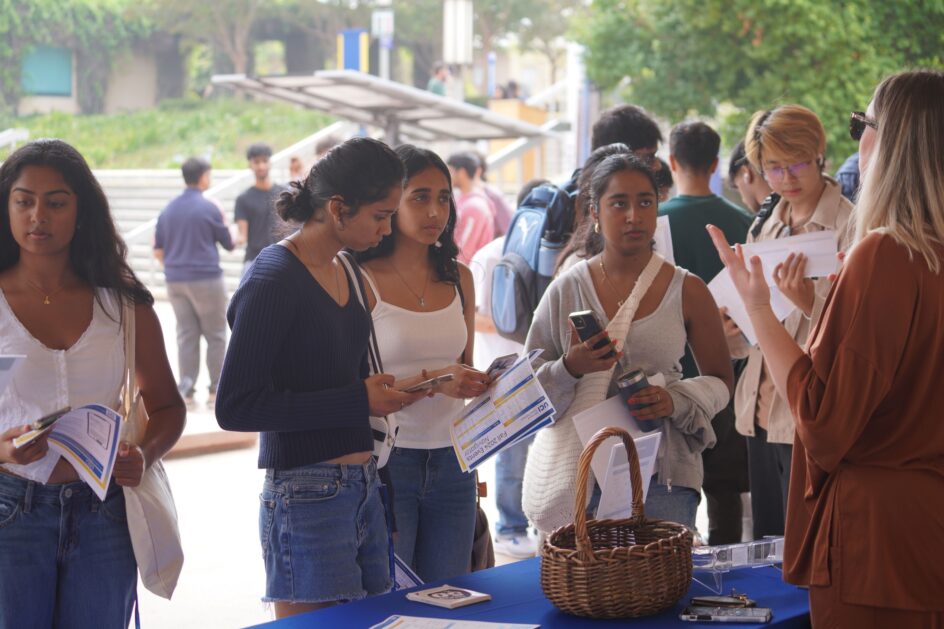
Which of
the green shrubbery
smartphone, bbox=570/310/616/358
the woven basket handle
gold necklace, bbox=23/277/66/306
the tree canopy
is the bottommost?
the woven basket handle

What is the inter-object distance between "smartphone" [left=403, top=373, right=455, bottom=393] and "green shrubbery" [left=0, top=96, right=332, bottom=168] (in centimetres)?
2090

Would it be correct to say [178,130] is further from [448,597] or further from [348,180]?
[448,597]

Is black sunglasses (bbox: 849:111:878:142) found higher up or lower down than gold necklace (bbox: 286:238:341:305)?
higher up

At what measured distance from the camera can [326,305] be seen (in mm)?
2486

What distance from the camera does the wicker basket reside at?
7.07ft

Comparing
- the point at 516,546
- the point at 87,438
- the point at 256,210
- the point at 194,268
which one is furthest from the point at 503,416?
the point at 256,210

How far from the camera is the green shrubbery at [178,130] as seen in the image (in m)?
24.0

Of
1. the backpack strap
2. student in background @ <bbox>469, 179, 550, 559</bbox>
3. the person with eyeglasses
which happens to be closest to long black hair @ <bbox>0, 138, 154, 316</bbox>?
the backpack strap

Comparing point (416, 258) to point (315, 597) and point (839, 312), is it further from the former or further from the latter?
point (839, 312)

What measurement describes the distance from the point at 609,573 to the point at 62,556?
1.14 metres

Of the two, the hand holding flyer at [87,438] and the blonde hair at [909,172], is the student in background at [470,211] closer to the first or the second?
the hand holding flyer at [87,438]

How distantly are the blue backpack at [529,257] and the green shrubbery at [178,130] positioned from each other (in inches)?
765

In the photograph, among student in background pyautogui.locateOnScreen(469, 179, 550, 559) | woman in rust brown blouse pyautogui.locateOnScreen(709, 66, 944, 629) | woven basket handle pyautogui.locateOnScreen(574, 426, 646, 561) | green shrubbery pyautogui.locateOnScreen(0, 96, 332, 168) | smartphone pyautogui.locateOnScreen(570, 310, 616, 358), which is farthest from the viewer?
green shrubbery pyautogui.locateOnScreen(0, 96, 332, 168)

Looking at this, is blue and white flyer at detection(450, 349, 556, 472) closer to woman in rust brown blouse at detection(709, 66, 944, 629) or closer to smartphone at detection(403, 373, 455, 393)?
smartphone at detection(403, 373, 455, 393)
